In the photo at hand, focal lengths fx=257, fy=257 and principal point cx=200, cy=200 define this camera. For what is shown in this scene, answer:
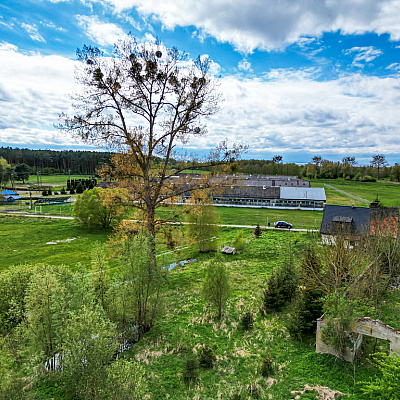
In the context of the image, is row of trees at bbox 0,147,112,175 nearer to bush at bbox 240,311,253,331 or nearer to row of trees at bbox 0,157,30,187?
row of trees at bbox 0,157,30,187

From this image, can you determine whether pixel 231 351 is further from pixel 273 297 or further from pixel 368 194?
pixel 368 194

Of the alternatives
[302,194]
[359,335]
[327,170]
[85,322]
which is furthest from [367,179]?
[85,322]

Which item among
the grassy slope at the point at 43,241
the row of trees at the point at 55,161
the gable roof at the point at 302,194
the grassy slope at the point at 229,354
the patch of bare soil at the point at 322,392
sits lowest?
the grassy slope at the point at 43,241

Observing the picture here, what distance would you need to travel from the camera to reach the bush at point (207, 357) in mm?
10828

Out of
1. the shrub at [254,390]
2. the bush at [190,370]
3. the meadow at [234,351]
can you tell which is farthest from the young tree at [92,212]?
the shrub at [254,390]

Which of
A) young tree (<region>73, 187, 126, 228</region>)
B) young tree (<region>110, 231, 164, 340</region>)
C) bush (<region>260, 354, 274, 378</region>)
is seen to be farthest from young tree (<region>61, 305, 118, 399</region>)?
young tree (<region>73, 187, 126, 228</region>)

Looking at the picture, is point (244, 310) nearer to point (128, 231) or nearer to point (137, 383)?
point (128, 231)

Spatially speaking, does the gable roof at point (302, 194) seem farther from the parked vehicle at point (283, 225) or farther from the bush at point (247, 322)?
the bush at point (247, 322)

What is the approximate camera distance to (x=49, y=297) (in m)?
9.90

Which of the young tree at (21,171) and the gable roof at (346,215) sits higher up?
the young tree at (21,171)

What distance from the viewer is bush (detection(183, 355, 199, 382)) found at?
995 centimetres

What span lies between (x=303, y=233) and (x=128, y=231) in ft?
94.7

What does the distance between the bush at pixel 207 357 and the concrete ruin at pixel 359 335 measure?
4808 mm

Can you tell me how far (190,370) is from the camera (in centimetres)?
1009
